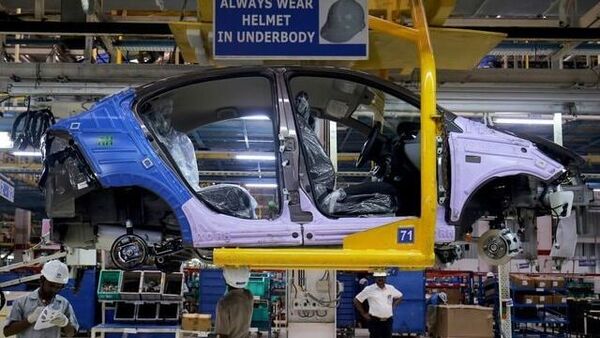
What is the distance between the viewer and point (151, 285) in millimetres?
12211

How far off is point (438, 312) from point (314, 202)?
394 inches

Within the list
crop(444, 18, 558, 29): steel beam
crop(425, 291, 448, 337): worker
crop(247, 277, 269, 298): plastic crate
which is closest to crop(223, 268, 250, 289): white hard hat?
crop(444, 18, 558, 29): steel beam

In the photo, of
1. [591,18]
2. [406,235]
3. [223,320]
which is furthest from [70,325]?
[591,18]

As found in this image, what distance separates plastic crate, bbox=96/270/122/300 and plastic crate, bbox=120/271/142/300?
9 cm

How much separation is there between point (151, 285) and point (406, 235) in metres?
9.16

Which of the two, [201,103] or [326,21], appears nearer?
[326,21]

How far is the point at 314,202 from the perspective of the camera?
3.95 metres

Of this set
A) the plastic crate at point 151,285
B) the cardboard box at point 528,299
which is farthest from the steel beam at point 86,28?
the cardboard box at point 528,299

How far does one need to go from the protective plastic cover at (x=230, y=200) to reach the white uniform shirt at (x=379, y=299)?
637cm

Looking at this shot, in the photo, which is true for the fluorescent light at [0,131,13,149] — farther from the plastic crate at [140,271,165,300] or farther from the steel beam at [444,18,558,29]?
the steel beam at [444,18,558,29]

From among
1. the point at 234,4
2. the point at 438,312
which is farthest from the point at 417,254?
the point at 438,312

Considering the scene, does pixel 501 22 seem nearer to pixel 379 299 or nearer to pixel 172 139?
pixel 379 299

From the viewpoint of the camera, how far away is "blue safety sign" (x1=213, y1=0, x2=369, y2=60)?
457 cm

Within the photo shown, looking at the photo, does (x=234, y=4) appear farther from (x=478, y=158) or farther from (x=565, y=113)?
(x=565, y=113)
